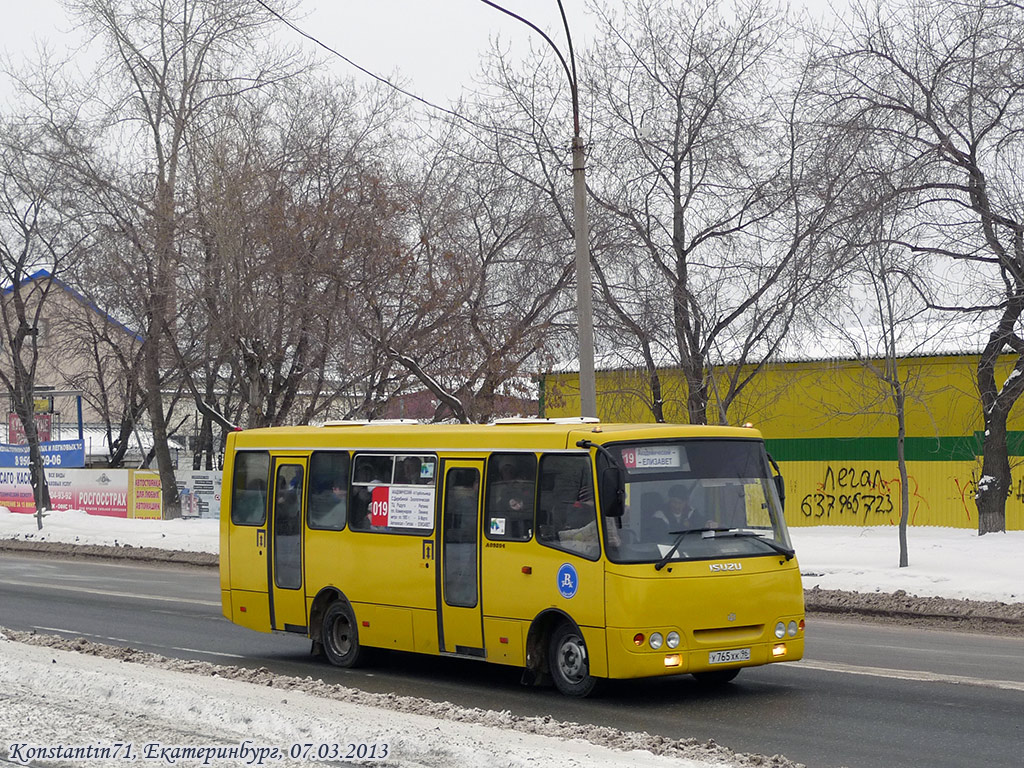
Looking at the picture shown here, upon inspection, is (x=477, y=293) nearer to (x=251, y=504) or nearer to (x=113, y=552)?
(x=113, y=552)

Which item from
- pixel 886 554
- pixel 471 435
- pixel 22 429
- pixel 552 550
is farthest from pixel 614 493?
pixel 22 429

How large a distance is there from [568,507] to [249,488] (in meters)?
4.86

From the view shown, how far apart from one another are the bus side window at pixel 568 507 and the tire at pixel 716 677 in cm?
172

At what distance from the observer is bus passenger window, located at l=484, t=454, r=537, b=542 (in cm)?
1127

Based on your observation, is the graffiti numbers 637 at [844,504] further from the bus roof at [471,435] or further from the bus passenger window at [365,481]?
the bus passenger window at [365,481]

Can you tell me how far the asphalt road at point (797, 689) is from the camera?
28.6ft

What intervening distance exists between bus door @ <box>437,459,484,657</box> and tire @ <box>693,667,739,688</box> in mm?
1914

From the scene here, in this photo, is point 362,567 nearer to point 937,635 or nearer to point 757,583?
point 757,583

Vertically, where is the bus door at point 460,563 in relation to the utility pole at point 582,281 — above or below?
below

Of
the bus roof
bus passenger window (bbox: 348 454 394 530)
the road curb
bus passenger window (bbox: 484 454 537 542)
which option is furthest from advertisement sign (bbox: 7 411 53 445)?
bus passenger window (bbox: 484 454 537 542)

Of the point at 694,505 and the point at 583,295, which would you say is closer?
the point at 694,505

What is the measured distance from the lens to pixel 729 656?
10.4m

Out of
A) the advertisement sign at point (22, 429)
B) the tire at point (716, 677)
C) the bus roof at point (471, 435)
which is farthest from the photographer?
the advertisement sign at point (22, 429)

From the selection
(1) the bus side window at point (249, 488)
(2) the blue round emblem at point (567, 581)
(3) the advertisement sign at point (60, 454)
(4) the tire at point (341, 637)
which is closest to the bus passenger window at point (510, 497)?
(2) the blue round emblem at point (567, 581)
